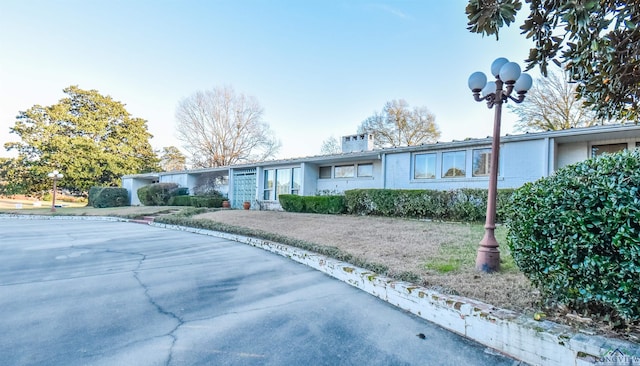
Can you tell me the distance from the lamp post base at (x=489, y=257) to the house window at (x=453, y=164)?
26.0 feet

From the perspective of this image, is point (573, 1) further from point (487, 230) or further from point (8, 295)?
point (8, 295)

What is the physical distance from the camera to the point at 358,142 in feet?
55.3

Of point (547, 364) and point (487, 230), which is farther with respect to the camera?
point (487, 230)

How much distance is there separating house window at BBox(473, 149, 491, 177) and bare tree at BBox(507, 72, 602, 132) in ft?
37.3

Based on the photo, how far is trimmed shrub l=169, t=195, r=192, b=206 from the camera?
19408mm

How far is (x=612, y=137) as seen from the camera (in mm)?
9320

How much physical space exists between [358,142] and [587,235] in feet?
48.6

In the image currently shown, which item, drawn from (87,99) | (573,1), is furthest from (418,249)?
(87,99)

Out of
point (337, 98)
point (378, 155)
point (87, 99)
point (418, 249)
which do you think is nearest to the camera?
point (418, 249)

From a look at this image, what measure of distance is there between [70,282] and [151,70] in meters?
16.0

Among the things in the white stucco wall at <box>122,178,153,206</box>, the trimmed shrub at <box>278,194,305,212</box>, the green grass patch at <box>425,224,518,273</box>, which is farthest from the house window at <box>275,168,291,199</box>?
the white stucco wall at <box>122,178,153,206</box>

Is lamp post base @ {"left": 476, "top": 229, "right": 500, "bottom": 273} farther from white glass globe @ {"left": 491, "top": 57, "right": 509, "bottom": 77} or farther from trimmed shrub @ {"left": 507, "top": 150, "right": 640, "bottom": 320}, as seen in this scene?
white glass globe @ {"left": 491, "top": 57, "right": 509, "bottom": 77}

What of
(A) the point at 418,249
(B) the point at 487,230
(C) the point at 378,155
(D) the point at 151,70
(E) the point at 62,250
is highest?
(D) the point at 151,70

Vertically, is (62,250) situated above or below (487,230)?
below
